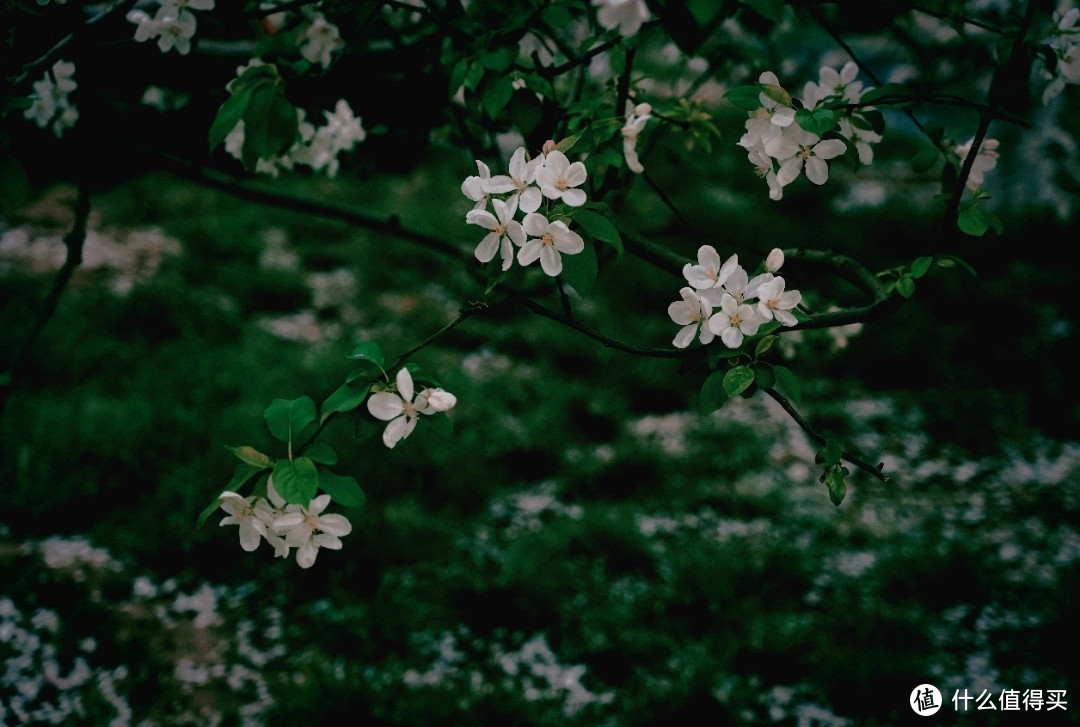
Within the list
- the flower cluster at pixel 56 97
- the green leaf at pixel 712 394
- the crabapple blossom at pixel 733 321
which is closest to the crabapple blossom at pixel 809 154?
the crabapple blossom at pixel 733 321

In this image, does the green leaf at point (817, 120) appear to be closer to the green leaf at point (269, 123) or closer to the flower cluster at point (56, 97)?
the green leaf at point (269, 123)

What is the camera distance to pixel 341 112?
2.01m

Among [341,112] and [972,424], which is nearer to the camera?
[341,112]

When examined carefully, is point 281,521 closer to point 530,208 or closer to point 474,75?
point 530,208

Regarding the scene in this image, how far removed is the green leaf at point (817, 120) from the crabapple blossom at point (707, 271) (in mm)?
218

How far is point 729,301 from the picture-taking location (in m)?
1.24

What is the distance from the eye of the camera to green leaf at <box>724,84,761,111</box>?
1.25 metres

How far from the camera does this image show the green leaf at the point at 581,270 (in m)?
1.18

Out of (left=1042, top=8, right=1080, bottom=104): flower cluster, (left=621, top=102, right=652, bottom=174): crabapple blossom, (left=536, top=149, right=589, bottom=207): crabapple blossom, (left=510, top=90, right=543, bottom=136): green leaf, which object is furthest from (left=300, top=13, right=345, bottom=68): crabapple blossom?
(left=1042, top=8, right=1080, bottom=104): flower cluster

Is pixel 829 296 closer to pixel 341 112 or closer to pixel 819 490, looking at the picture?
pixel 819 490

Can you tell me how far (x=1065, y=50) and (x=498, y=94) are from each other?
103cm

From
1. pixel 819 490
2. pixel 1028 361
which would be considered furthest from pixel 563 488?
pixel 1028 361

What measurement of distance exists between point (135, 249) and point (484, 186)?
14.6ft

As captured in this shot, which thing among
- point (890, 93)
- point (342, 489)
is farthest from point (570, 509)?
point (890, 93)
